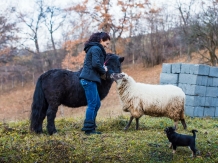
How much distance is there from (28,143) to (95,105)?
1.66 metres

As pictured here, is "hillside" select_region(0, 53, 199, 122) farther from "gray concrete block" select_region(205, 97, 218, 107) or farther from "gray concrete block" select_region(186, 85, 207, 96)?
"gray concrete block" select_region(186, 85, 207, 96)

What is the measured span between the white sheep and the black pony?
992 millimetres

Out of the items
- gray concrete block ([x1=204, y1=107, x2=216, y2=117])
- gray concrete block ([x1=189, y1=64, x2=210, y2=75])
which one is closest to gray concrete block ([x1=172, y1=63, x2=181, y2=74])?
gray concrete block ([x1=189, y1=64, x2=210, y2=75])

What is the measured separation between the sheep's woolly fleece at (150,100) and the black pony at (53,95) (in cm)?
104

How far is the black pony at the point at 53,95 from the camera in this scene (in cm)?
611

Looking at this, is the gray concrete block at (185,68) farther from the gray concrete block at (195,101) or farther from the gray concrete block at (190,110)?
the gray concrete block at (190,110)

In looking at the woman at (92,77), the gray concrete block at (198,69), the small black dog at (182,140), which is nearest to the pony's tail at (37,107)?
the woman at (92,77)

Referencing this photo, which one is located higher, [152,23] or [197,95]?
[152,23]

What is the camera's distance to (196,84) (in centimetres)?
1005

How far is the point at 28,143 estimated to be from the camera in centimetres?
501

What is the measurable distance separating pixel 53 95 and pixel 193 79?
18.7ft

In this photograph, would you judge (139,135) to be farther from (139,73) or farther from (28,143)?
(139,73)

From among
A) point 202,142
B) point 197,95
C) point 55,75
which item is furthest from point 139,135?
point 197,95

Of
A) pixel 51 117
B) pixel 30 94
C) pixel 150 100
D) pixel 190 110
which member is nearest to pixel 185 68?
pixel 190 110
